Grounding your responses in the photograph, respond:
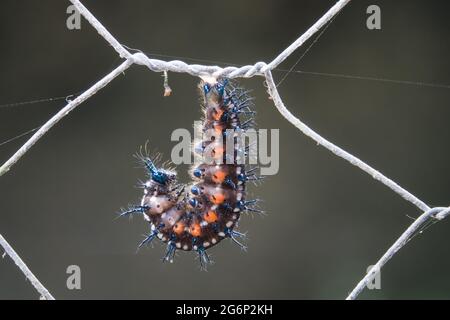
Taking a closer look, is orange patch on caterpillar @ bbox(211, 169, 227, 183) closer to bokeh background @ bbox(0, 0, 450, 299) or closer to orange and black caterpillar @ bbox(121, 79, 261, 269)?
orange and black caterpillar @ bbox(121, 79, 261, 269)

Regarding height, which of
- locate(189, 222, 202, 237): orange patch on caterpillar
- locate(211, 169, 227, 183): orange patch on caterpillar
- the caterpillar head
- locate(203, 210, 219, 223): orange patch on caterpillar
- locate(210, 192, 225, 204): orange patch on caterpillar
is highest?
the caterpillar head

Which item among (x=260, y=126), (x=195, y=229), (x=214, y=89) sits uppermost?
(x=260, y=126)

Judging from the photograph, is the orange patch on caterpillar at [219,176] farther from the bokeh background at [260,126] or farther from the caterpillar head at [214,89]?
the bokeh background at [260,126]

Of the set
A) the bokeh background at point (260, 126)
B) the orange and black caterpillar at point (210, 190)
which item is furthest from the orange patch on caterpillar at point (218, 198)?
the bokeh background at point (260, 126)

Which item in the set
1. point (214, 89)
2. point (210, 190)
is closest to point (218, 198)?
point (210, 190)

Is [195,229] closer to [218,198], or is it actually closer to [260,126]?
[218,198]

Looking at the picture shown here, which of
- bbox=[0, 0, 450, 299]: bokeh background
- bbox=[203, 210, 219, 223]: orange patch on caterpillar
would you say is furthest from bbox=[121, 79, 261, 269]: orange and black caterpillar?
bbox=[0, 0, 450, 299]: bokeh background

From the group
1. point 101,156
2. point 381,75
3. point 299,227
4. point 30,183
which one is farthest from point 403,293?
point 30,183

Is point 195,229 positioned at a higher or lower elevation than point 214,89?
lower
